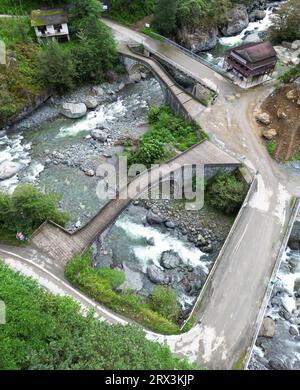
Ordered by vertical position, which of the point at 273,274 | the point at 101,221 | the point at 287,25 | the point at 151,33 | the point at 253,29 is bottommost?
the point at 273,274

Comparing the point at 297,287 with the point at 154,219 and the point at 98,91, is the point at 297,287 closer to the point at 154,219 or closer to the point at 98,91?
the point at 154,219

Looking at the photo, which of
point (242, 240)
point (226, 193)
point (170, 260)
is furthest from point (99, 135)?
point (242, 240)

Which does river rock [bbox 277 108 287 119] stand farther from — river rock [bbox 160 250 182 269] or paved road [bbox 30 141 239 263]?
river rock [bbox 160 250 182 269]

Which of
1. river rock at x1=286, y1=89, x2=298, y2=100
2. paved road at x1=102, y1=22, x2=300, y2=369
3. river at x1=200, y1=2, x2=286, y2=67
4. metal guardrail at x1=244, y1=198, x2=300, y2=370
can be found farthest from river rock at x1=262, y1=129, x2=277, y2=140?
river at x1=200, y1=2, x2=286, y2=67

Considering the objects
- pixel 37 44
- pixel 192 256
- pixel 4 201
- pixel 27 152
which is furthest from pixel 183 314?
pixel 37 44
